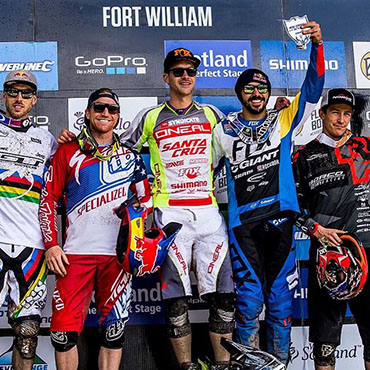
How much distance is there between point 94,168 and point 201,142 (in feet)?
2.56

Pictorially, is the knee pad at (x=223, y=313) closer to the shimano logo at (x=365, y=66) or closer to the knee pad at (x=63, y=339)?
the knee pad at (x=63, y=339)

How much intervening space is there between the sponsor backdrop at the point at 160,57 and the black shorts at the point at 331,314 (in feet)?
3.10

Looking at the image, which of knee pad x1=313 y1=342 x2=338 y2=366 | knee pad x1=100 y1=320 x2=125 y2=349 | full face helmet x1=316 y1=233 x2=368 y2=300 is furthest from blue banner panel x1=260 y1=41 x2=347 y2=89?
knee pad x1=100 y1=320 x2=125 y2=349

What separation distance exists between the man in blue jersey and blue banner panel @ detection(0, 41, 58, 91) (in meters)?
1.64

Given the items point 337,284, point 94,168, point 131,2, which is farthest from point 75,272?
point 131,2

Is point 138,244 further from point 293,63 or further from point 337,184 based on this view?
point 293,63

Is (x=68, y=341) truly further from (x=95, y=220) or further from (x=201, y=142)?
(x=201, y=142)

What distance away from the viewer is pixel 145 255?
3561mm

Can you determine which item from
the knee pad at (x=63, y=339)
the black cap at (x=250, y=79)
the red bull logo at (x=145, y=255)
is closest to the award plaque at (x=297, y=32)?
the black cap at (x=250, y=79)

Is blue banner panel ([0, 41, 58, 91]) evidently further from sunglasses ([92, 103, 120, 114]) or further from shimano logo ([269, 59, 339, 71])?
shimano logo ([269, 59, 339, 71])

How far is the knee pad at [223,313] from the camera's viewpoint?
373 cm

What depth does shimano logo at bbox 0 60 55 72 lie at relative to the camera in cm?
472

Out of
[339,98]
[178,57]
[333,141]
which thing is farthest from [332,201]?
[178,57]

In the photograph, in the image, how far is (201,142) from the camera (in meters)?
4.03
